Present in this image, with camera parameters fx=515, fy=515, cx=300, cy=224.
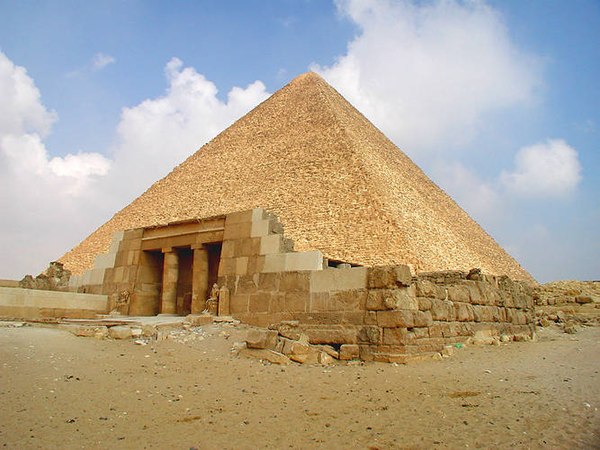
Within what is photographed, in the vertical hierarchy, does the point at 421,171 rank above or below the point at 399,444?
above

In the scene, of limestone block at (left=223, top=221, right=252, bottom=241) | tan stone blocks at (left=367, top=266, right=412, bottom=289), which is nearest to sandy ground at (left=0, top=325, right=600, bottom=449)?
tan stone blocks at (left=367, top=266, right=412, bottom=289)

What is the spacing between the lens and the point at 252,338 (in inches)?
233

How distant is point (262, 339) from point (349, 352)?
3.27ft

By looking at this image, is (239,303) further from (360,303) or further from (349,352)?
(349,352)

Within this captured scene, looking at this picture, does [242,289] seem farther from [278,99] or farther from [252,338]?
[278,99]

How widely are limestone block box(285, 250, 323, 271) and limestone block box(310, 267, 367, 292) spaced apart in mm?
177

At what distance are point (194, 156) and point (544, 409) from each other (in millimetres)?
63507

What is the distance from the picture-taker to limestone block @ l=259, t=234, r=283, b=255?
765 cm

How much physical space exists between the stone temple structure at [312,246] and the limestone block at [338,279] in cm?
2

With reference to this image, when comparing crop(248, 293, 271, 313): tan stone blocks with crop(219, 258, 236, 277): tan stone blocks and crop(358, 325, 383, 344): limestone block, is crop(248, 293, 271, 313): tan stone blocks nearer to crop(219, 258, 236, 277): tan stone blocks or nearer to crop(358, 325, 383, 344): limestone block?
crop(219, 258, 236, 277): tan stone blocks

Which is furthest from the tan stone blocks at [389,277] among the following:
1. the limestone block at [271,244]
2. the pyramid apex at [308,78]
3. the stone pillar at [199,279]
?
the pyramid apex at [308,78]

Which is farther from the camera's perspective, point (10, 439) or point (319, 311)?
point (319, 311)

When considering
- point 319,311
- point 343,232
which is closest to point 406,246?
point 343,232

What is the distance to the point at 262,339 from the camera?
5.88 meters
